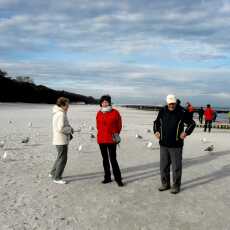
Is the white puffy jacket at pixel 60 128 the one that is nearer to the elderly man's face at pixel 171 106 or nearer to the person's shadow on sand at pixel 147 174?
the person's shadow on sand at pixel 147 174

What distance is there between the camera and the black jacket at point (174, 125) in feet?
26.2

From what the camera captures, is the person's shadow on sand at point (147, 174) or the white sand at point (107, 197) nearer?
the white sand at point (107, 197)

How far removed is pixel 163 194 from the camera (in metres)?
8.12

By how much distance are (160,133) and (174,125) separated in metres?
0.43

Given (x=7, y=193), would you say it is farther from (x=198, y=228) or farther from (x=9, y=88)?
(x=9, y=88)

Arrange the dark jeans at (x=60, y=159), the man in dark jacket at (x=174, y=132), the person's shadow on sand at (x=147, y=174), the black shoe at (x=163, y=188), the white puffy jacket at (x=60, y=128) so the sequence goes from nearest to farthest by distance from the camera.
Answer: the man in dark jacket at (x=174, y=132), the black shoe at (x=163, y=188), the white puffy jacket at (x=60, y=128), the dark jeans at (x=60, y=159), the person's shadow on sand at (x=147, y=174)

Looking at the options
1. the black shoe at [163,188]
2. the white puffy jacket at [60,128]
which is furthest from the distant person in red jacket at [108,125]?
the black shoe at [163,188]

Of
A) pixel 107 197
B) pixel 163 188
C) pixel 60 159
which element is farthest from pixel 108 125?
pixel 163 188

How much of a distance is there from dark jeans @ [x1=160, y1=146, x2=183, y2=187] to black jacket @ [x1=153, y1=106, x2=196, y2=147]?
0.14 metres

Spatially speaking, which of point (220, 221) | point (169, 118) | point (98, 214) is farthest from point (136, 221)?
point (169, 118)

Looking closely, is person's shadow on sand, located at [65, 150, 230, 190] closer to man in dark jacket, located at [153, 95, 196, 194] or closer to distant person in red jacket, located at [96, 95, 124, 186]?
man in dark jacket, located at [153, 95, 196, 194]

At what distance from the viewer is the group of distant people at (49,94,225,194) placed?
26.2ft

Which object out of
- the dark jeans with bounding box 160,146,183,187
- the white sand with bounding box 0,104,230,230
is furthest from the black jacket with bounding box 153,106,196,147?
the white sand with bounding box 0,104,230,230

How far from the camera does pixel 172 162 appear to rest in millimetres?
8109
